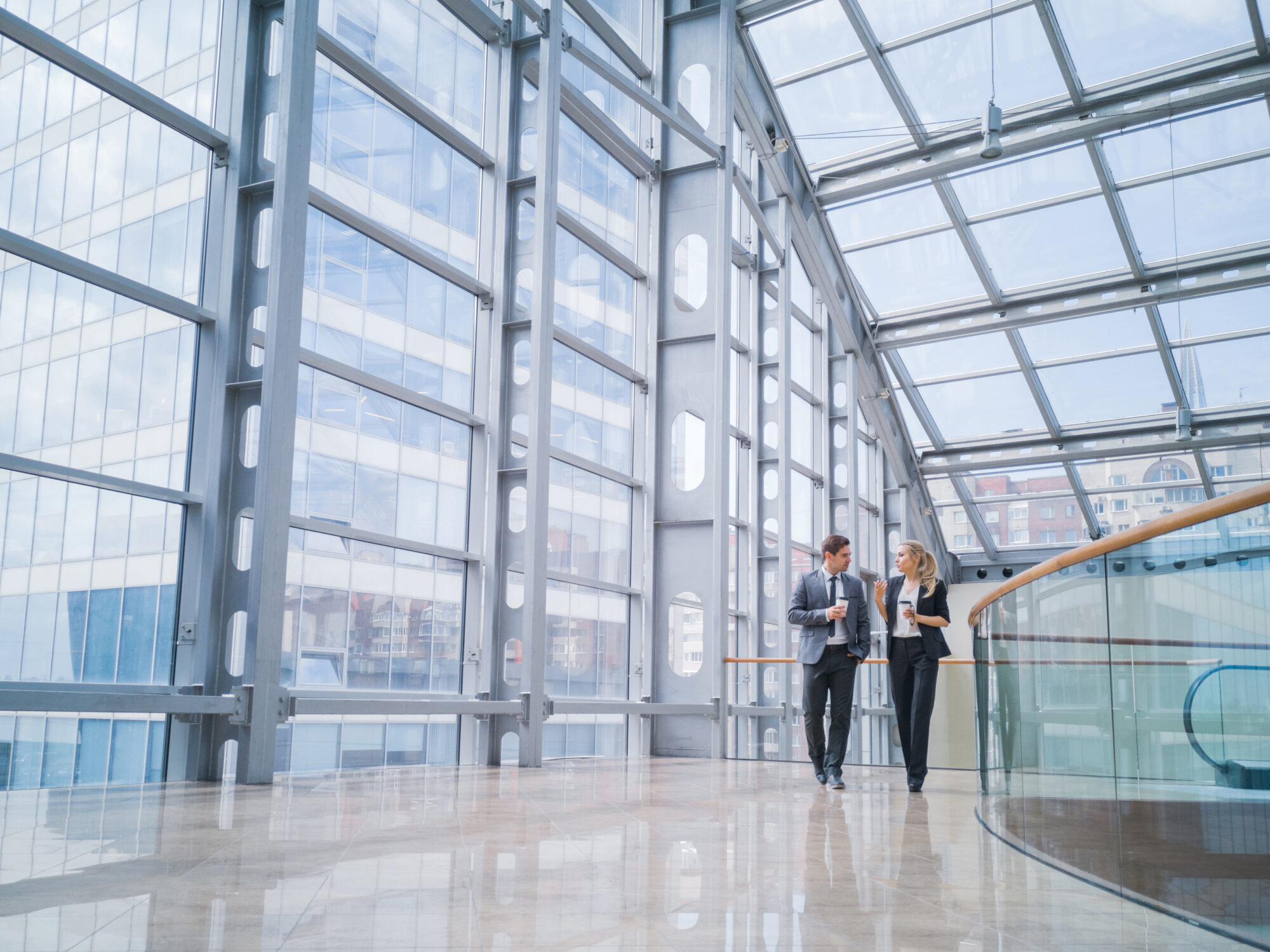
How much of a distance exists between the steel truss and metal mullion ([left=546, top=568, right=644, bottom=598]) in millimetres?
48

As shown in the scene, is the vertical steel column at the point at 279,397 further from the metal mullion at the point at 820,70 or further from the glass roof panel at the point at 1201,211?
the glass roof panel at the point at 1201,211

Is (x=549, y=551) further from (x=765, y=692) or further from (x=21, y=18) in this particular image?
(x=21, y=18)

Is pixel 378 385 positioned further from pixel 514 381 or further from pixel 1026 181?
pixel 1026 181

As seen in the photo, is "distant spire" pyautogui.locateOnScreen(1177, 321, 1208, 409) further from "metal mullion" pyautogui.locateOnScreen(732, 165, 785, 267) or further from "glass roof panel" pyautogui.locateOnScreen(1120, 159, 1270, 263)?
"metal mullion" pyautogui.locateOnScreen(732, 165, 785, 267)

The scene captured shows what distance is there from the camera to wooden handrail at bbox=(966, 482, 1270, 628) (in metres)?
2.48

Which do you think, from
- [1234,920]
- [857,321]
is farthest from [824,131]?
[1234,920]

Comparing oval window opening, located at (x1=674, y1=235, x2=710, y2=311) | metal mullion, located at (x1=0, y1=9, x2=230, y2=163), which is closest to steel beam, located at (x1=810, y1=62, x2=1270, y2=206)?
oval window opening, located at (x1=674, y1=235, x2=710, y2=311)

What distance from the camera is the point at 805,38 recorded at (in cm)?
1328

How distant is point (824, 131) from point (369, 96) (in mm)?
8068

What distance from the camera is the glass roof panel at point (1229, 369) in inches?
621

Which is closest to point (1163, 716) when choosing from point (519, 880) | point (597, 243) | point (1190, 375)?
point (519, 880)

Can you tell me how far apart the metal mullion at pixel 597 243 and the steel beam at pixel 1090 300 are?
717 centimetres

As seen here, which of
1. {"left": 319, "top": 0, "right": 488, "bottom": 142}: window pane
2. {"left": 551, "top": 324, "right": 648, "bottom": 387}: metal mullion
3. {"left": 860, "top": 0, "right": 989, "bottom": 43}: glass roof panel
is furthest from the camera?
{"left": 860, "top": 0, "right": 989, "bottom": 43}: glass roof panel

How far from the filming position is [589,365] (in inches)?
403
